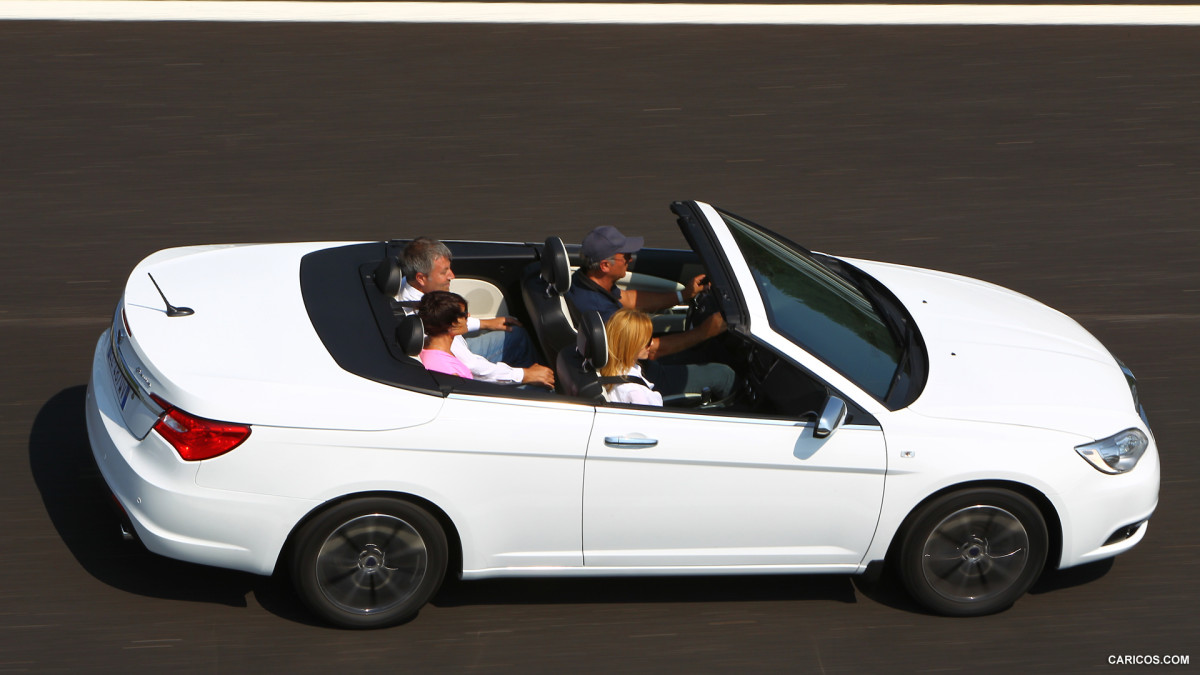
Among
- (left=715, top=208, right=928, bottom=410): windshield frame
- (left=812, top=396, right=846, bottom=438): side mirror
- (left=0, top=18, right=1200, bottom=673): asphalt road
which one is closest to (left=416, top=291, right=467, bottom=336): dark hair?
(left=0, top=18, right=1200, bottom=673): asphalt road

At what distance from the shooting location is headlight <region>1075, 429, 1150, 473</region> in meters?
5.03

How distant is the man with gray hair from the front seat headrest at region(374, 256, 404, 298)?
0.18m

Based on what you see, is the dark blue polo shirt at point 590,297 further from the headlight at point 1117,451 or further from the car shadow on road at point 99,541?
the headlight at point 1117,451

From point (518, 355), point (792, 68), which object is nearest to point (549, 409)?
point (518, 355)

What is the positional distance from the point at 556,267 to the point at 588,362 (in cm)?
103

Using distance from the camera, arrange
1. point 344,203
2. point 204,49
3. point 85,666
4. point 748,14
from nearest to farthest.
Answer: point 85,666
point 344,203
point 204,49
point 748,14

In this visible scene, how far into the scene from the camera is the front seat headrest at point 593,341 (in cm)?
491

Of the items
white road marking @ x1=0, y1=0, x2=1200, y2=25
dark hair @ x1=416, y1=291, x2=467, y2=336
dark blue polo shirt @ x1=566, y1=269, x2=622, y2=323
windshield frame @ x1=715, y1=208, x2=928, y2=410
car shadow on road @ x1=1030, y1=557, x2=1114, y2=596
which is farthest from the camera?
white road marking @ x1=0, y1=0, x2=1200, y2=25

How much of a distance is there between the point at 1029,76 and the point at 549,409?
767cm

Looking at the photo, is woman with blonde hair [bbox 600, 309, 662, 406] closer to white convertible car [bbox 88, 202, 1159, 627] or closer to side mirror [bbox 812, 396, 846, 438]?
white convertible car [bbox 88, 202, 1159, 627]

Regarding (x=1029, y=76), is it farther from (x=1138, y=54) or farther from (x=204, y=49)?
(x=204, y=49)

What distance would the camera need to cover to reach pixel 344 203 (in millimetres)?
8977

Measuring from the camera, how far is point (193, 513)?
14.9 ft

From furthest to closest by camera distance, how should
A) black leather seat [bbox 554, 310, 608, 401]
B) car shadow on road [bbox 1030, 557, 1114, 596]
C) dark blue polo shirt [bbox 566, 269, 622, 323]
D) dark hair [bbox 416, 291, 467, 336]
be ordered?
dark blue polo shirt [bbox 566, 269, 622, 323]
car shadow on road [bbox 1030, 557, 1114, 596]
dark hair [bbox 416, 291, 467, 336]
black leather seat [bbox 554, 310, 608, 401]
